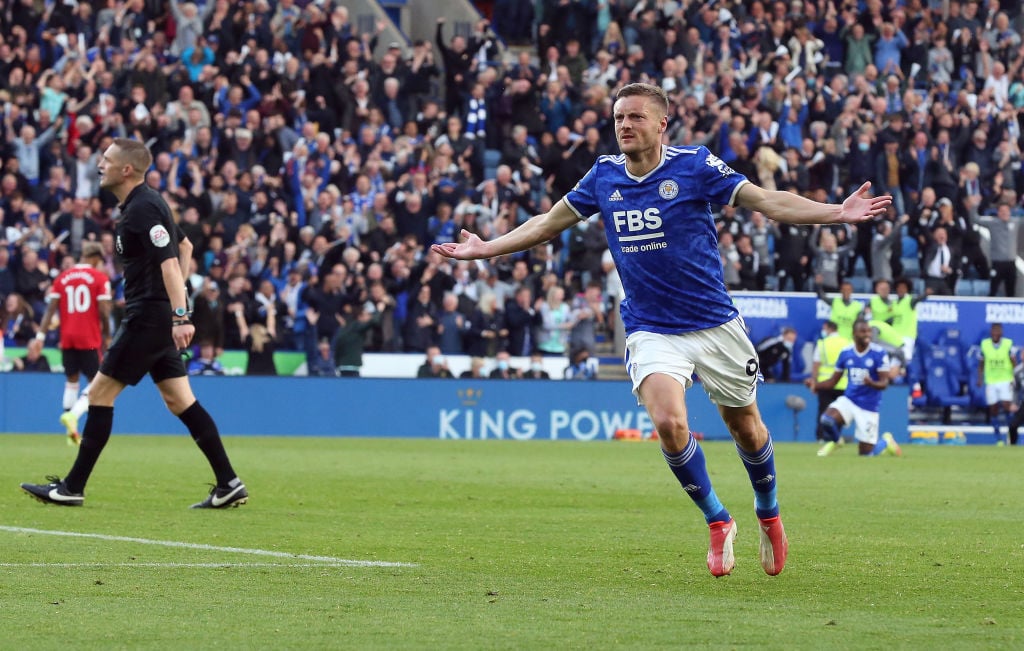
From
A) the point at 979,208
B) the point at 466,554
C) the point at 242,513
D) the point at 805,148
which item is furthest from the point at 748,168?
the point at 466,554

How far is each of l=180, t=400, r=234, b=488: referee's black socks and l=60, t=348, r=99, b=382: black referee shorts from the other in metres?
9.58

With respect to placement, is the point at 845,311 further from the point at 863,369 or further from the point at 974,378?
the point at 863,369

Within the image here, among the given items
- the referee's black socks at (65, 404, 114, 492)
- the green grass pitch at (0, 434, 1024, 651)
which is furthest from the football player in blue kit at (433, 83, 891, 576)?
the referee's black socks at (65, 404, 114, 492)

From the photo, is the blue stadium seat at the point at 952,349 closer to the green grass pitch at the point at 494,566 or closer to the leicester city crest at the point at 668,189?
the green grass pitch at the point at 494,566

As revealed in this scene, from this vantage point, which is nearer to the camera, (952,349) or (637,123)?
(637,123)

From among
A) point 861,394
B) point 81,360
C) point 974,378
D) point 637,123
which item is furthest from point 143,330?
point 974,378

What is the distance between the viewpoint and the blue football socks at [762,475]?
7.91m

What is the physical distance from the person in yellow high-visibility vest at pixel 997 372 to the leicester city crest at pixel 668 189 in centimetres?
2216

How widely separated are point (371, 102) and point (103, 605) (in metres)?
22.7

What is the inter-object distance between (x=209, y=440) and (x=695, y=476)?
423 cm

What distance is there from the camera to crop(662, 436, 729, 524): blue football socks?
7770 mm

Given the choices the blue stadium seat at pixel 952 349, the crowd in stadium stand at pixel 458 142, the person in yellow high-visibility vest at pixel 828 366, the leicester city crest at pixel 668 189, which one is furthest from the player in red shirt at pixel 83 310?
the blue stadium seat at pixel 952 349

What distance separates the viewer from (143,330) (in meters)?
10.9

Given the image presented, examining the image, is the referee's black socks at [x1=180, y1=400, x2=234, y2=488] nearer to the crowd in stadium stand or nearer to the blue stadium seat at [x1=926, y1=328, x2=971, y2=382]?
the crowd in stadium stand
